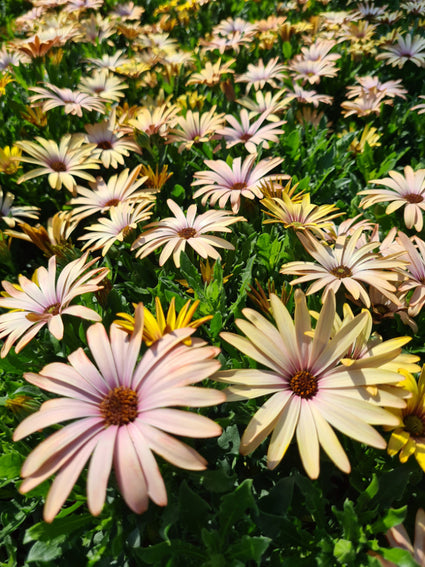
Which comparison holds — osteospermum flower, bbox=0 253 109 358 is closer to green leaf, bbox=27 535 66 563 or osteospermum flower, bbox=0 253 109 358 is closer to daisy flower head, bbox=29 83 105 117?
green leaf, bbox=27 535 66 563

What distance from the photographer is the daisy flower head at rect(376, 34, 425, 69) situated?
308cm

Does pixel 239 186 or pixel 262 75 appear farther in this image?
pixel 262 75

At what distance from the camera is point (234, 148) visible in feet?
7.77

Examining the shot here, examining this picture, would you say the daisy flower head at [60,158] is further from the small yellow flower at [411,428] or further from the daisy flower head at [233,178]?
the small yellow flower at [411,428]

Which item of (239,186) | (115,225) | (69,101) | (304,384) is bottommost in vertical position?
(304,384)

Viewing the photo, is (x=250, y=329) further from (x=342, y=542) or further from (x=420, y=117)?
(x=420, y=117)

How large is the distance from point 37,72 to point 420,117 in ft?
A: 8.39

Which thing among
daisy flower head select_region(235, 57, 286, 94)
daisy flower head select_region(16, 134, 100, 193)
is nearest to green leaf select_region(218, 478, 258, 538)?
daisy flower head select_region(16, 134, 100, 193)

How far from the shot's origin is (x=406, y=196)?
73.7 inches

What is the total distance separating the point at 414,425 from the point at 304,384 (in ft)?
0.95

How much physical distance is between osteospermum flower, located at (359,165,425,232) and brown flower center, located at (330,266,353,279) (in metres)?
0.44

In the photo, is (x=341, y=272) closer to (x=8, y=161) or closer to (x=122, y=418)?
(x=122, y=418)

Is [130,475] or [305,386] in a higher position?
[305,386]

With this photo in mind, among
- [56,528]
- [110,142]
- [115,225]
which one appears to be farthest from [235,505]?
[110,142]
